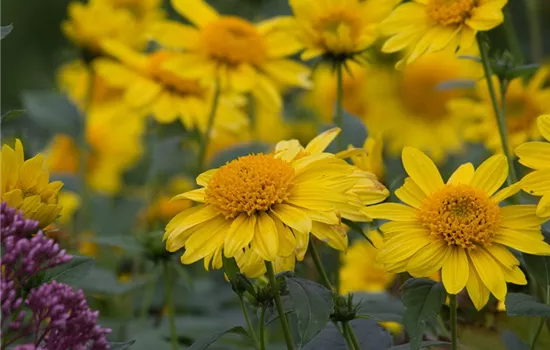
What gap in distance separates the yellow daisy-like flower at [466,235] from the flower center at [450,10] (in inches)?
7.3

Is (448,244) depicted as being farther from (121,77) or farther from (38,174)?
(121,77)

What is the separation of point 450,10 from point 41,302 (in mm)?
472

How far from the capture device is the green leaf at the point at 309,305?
688 millimetres

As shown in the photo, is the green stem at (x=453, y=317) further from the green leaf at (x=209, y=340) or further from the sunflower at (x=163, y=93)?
the sunflower at (x=163, y=93)

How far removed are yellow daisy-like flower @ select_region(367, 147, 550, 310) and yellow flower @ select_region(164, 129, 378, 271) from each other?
43 mm

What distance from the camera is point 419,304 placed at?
74 centimetres

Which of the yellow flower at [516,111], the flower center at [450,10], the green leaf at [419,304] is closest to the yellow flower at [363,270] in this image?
the yellow flower at [516,111]

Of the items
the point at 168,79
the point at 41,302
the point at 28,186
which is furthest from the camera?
the point at 168,79

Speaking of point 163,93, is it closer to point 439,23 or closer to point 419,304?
point 439,23

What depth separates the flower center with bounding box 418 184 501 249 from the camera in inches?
29.6

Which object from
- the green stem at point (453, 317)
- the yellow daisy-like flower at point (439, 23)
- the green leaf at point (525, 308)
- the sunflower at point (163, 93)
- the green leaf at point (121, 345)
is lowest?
the sunflower at point (163, 93)

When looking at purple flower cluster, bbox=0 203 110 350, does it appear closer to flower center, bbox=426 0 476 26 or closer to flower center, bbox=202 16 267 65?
flower center, bbox=426 0 476 26

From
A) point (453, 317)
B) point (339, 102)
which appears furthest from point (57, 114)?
point (453, 317)

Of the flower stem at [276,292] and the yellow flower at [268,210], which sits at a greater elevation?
the yellow flower at [268,210]
